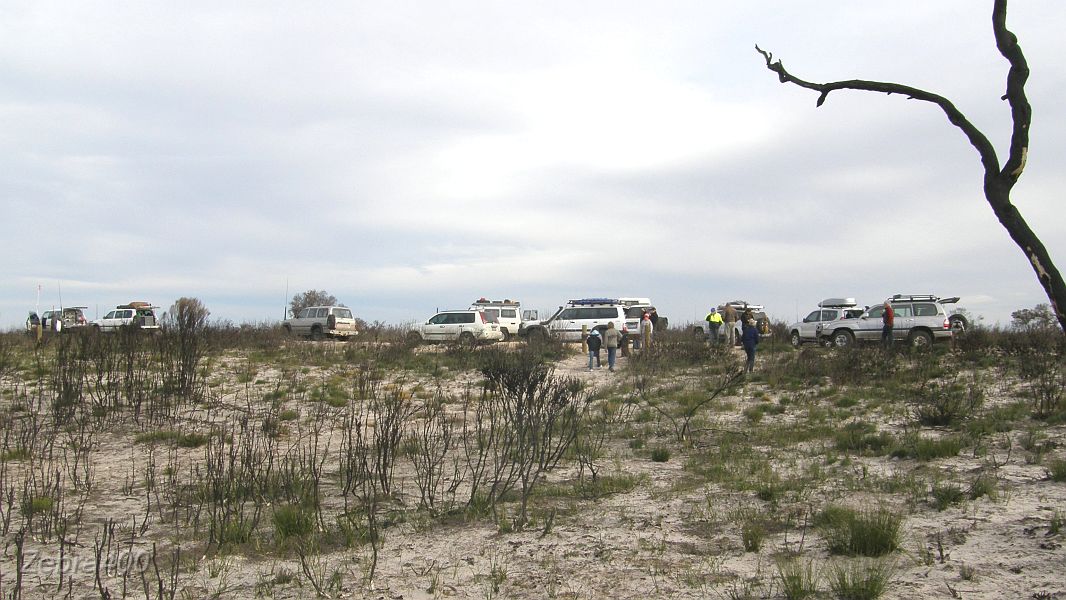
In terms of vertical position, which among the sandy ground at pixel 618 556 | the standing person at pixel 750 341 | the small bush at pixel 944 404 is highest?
the standing person at pixel 750 341

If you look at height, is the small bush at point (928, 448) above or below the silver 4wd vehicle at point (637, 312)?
below

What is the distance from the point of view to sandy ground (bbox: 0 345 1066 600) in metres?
4.60

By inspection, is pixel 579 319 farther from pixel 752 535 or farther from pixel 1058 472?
pixel 752 535

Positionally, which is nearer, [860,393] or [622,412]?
[622,412]

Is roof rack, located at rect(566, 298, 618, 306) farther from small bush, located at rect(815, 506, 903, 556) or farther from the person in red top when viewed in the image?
small bush, located at rect(815, 506, 903, 556)

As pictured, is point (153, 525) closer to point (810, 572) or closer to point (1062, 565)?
point (810, 572)

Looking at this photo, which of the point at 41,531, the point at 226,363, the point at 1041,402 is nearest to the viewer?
the point at 41,531

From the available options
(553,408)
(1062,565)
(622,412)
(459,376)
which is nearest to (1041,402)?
(622,412)

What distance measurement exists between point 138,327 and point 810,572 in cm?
1197

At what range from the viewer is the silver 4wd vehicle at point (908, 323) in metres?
23.0

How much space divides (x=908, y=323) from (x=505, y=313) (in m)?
15.4

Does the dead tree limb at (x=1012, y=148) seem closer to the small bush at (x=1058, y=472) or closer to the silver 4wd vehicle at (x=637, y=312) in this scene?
the small bush at (x=1058, y=472)

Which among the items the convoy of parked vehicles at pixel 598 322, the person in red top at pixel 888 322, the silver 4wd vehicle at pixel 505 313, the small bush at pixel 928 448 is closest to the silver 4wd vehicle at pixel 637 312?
the convoy of parked vehicles at pixel 598 322

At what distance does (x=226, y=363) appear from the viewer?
53.0 feet
